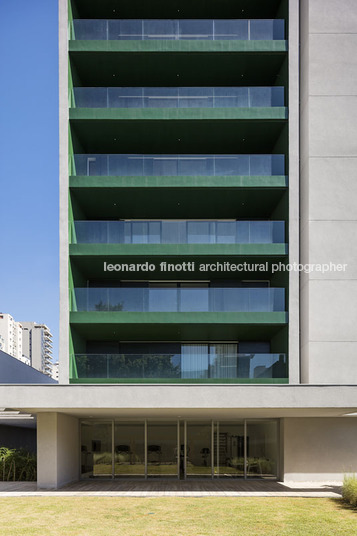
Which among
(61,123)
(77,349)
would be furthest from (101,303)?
(61,123)

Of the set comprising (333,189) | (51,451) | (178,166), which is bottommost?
(51,451)

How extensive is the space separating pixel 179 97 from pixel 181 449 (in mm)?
15984

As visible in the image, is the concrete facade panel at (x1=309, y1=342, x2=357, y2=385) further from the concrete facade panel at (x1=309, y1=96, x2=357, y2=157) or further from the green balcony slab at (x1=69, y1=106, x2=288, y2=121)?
the green balcony slab at (x1=69, y1=106, x2=288, y2=121)

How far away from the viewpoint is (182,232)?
81.1 ft

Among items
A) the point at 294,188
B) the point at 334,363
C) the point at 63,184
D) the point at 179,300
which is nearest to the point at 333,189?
the point at 294,188

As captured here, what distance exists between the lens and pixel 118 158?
2508 cm

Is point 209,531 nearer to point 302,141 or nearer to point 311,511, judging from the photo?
point 311,511

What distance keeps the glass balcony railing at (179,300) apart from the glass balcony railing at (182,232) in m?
2.19

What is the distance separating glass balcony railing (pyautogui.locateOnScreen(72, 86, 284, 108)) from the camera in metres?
25.4

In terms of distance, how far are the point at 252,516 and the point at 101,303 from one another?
1126 cm

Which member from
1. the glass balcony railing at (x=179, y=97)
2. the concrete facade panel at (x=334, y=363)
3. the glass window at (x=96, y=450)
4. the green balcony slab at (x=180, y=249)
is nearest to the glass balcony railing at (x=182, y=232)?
the green balcony slab at (x=180, y=249)

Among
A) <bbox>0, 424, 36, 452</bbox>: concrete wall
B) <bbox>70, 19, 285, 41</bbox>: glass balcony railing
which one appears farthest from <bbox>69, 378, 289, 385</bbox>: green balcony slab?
<bbox>70, 19, 285, 41</bbox>: glass balcony railing

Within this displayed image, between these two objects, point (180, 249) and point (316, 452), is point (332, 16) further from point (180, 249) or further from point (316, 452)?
point (316, 452)

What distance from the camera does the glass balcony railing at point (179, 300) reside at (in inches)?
949
